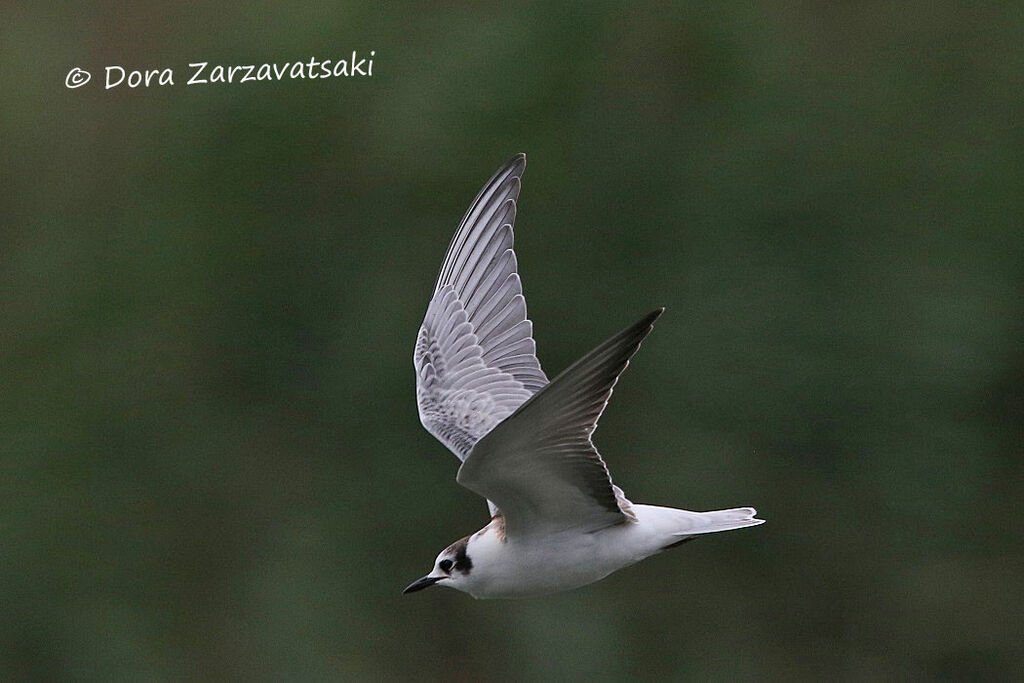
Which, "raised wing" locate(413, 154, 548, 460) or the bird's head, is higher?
"raised wing" locate(413, 154, 548, 460)

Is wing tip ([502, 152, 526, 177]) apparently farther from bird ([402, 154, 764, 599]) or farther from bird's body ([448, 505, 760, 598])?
bird's body ([448, 505, 760, 598])

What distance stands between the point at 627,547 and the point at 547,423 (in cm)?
34

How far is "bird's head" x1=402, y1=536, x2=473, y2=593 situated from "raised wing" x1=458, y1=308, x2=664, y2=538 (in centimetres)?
10

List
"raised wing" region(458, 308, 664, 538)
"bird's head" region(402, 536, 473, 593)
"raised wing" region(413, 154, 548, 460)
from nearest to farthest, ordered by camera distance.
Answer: "raised wing" region(458, 308, 664, 538)
"bird's head" region(402, 536, 473, 593)
"raised wing" region(413, 154, 548, 460)

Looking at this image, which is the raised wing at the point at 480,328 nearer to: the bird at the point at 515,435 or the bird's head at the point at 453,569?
the bird at the point at 515,435

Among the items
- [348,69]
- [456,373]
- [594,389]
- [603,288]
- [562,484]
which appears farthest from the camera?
[348,69]

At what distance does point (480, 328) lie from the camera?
10.2ft

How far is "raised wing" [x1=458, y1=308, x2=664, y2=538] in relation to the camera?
2.17 metres

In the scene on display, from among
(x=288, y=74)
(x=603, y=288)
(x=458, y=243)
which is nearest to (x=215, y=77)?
(x=288, y=74)

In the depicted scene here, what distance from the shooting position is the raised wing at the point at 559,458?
7.11 ft

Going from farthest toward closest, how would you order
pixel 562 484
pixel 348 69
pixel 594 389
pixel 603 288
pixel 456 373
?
pixel 348 69, pixel 603 288, pixel 456 373, pixel 562 484, pixel 594 389

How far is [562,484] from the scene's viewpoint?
7.89ft

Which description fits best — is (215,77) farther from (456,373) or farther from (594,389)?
(594,389)

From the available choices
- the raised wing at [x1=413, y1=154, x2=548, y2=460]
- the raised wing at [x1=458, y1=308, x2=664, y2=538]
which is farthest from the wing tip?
the raised wing at [x1=458, y1=308, x2=664, y2=538]
